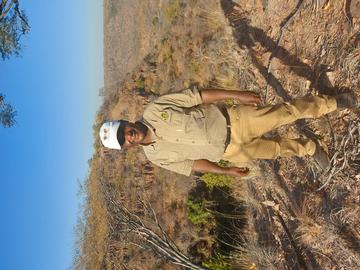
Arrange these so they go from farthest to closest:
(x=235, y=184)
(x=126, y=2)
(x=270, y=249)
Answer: (x=126, y=2) < (x=235, y=184) < (x=270, y=249)

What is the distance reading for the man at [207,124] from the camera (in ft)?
13.8

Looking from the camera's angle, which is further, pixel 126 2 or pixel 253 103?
pixel 126 2

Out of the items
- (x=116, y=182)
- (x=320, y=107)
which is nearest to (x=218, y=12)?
(x=320, y=107)

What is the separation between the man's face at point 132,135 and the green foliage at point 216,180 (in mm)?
3990

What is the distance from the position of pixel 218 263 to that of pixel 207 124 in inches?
151

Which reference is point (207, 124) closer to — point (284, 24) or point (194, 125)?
point (194, 125)

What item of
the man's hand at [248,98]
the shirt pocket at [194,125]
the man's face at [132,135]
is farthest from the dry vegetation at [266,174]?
the man's face at [132,135]

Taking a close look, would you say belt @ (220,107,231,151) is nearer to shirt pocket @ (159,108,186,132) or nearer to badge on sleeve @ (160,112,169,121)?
shirt pocket @ (159,108,186,132)

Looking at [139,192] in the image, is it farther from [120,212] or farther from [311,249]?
[311,249]

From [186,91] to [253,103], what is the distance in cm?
72

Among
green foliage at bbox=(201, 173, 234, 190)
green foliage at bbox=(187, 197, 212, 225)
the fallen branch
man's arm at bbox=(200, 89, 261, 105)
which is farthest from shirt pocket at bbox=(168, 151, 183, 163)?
green foliage at bbox=(187, 197, 212, 225)

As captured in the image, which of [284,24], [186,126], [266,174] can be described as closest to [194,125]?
[186,126]

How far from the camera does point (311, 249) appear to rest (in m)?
5.16

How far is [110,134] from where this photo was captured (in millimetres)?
4188
